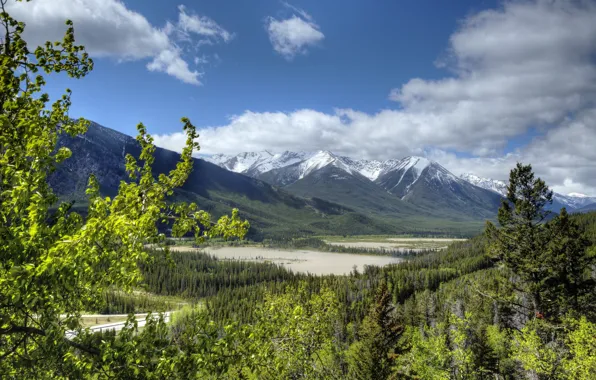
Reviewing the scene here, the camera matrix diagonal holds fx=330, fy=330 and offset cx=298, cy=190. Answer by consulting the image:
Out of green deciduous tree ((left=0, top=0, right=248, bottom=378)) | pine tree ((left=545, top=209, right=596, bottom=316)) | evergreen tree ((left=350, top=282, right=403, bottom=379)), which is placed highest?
green deciduous tree ((left=0, top=0, right=248, bottom=378))

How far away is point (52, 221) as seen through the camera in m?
8.15

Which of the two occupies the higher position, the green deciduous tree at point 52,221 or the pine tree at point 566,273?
the green deciduous tree at point 52,221

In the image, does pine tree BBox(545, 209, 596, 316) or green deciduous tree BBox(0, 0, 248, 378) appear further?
pine tree BBox(545, 209, 596, 316)

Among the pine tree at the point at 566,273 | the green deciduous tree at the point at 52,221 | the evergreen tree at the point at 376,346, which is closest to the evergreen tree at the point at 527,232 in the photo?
the pine tree at the point at 566,273

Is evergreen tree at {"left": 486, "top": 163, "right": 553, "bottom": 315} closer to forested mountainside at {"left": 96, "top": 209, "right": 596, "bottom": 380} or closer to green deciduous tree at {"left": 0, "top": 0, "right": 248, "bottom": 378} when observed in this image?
forested mountainside at {"left": 96, "top": 209, "right": 596, "bottom": 380}

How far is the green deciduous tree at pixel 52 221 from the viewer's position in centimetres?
595

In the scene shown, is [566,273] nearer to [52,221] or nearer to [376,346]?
[376,346]

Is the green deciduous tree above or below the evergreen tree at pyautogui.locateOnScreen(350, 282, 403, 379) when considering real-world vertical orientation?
above

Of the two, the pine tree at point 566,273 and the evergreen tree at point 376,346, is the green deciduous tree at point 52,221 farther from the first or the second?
the evergreen tree at point 376,346

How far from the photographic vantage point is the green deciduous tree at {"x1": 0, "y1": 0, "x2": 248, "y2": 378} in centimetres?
595

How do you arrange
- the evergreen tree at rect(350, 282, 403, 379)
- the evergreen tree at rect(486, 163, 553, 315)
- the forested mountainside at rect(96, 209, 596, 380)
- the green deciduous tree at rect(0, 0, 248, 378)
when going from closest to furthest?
the green deciduous tree at rect(0, 0, 248, 378) → the forested mountainside at rect(96, 209, 596, 380) → the evergreen tree at rect(486, 163, 553, 315) → the evergreen tree at rect(350, 282, 403, 379)

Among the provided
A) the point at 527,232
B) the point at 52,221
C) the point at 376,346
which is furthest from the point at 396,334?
the point at 52,221

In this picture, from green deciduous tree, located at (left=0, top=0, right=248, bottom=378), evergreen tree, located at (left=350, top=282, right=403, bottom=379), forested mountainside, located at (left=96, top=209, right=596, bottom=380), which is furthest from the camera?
evergreen tree, located at (left=350, top=282, right=403, bottom=379)

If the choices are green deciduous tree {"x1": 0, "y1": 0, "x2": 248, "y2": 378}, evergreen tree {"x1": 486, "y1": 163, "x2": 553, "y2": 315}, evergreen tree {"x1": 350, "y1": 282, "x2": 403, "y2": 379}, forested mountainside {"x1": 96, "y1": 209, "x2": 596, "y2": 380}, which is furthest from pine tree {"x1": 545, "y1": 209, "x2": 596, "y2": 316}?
green deciduous tree {"x1": 0, "y1": 0, "x2": 248, "y2": 378}
